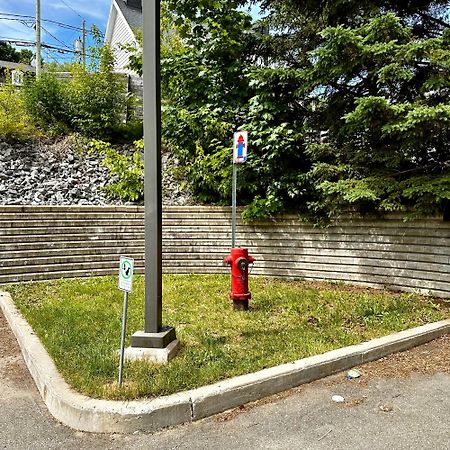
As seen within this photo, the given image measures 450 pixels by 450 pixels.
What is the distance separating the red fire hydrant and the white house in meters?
16.3

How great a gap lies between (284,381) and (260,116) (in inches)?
191

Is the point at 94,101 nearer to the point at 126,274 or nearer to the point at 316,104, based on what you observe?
the point at 316,104

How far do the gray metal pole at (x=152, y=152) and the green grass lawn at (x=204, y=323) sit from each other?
0.63 metres

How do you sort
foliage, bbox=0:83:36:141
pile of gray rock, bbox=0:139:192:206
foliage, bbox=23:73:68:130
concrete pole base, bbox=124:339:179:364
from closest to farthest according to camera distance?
concrete pole base, bbox=124:339:179:364
pile of gray rock, bbox=0:139:192:206
foliage, bbox=0:83:36:141
foliage, bbox=23:73:68:130

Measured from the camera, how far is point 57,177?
8.27 metres

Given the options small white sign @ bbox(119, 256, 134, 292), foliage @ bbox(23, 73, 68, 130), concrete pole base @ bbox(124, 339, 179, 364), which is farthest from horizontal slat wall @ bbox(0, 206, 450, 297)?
small white sign @ bbox(119, 256, 134, 292)

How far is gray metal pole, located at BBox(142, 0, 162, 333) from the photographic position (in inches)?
138

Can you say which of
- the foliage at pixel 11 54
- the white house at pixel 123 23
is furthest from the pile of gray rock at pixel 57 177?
the foliage at pixel 11 54

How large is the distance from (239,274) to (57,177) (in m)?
4.94

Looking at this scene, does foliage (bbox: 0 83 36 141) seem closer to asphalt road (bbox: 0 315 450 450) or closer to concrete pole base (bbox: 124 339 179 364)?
asphalt road (bbox: 0 315 450 450)

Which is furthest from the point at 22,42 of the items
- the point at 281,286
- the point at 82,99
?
the point at 281,286

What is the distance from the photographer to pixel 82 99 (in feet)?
30.9

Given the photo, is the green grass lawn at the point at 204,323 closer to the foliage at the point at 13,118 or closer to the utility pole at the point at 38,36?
the foliage at the point at 13,118

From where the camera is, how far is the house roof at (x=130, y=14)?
65.4 ft
